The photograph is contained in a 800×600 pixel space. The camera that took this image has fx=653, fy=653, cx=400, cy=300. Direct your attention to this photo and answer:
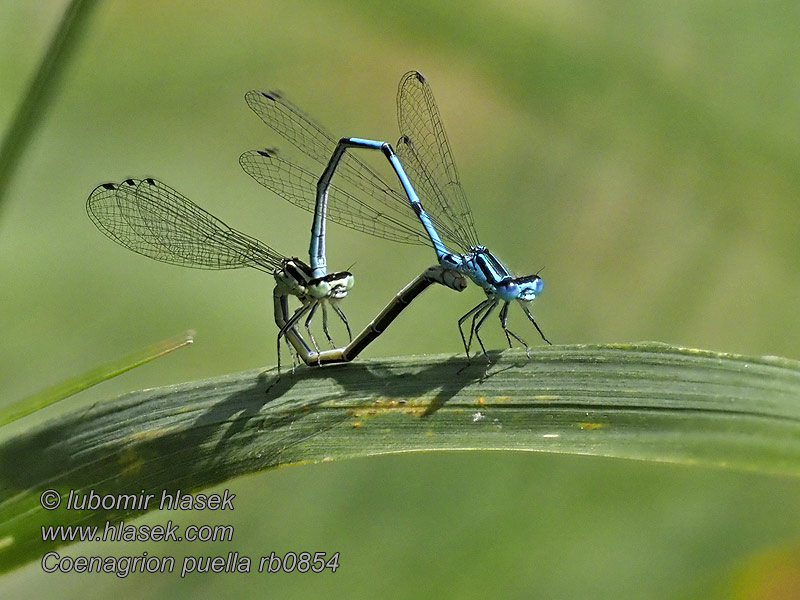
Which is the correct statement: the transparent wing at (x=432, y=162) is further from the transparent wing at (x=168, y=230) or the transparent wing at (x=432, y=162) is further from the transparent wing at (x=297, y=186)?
the transparent wing at (x=168, y=230)

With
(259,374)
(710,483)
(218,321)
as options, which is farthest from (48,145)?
(710,483)

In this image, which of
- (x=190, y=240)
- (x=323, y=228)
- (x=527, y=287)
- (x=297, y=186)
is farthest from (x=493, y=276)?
(x=190, y=240)

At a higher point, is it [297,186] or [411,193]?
[297,186]

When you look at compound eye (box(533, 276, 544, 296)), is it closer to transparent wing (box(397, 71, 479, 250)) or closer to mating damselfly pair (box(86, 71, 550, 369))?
mating damselfly pair (box(86, 71, 550, 369))

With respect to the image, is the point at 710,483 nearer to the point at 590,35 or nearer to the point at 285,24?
the point at 590,35

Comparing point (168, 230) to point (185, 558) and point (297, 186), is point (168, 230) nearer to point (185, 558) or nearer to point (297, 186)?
point (297, 186)

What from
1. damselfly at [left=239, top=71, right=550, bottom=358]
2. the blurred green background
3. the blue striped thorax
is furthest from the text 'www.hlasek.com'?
the blue striped thorax
